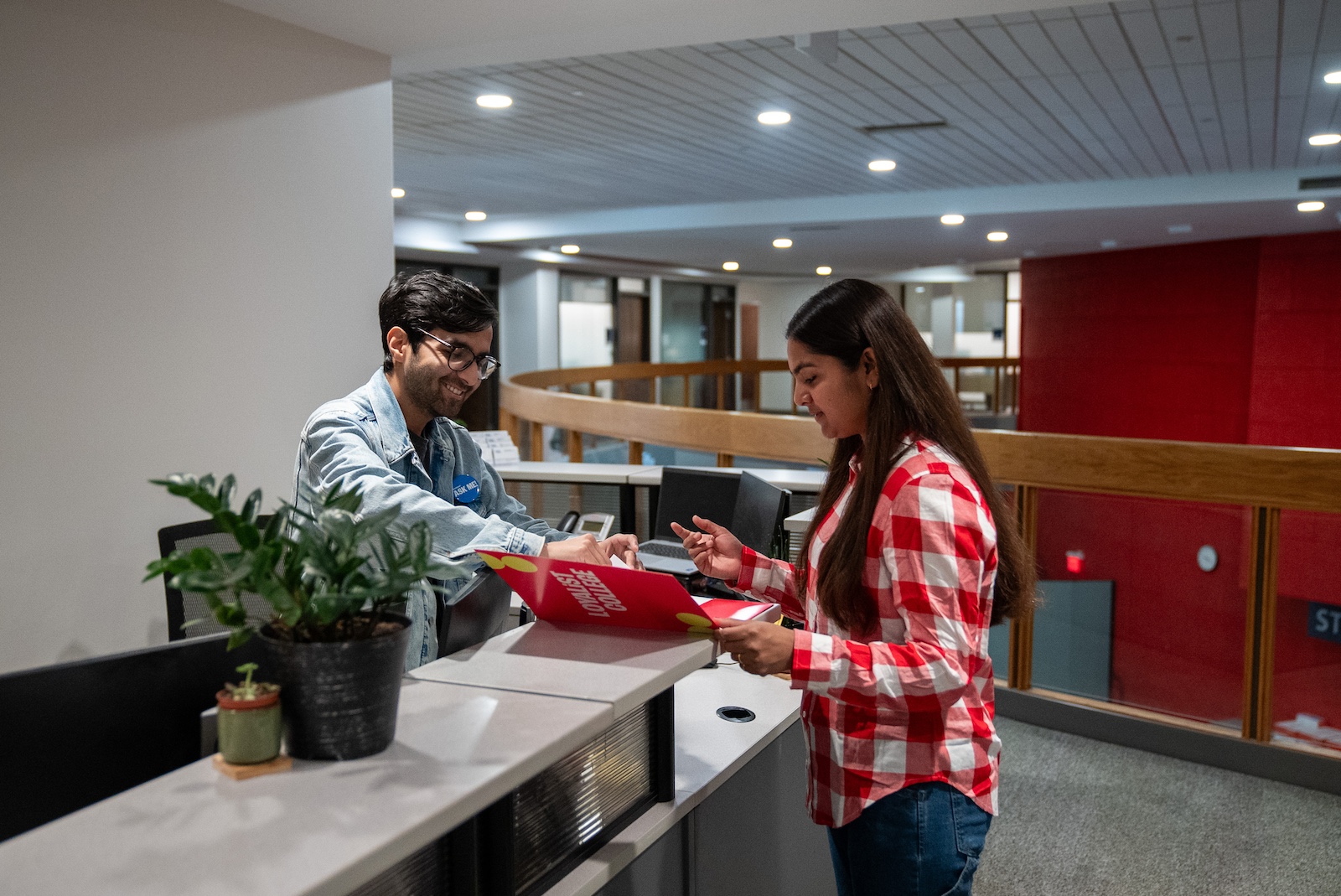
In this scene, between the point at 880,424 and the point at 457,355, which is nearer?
the point at 880,424

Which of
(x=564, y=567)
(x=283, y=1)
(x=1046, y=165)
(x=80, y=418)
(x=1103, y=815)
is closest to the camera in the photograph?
(x=564, y=567)

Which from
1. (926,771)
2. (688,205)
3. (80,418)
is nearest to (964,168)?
(688,205)

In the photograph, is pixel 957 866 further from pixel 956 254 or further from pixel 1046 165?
pixel 956 254

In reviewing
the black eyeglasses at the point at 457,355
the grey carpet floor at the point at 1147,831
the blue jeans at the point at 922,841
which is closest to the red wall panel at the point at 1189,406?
the grey carpet floor at the point at 1147,831

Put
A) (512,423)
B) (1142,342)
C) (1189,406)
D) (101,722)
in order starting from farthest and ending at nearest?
(1142,342) < (1189,406) < (512,423) < (101,722)

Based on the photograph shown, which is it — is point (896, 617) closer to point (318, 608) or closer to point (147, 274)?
point (318, 608)

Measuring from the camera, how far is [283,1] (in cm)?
307

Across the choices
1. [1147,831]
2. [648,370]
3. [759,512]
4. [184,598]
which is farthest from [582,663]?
[648,370]

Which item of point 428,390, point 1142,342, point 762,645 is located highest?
point 1142,342

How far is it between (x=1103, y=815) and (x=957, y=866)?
230 centimetres

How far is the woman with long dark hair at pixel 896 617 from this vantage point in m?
1.37

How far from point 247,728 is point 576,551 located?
2.13 feet

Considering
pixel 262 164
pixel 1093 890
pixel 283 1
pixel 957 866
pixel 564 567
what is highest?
pixel 283 1

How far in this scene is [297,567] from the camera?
1.06 metres
